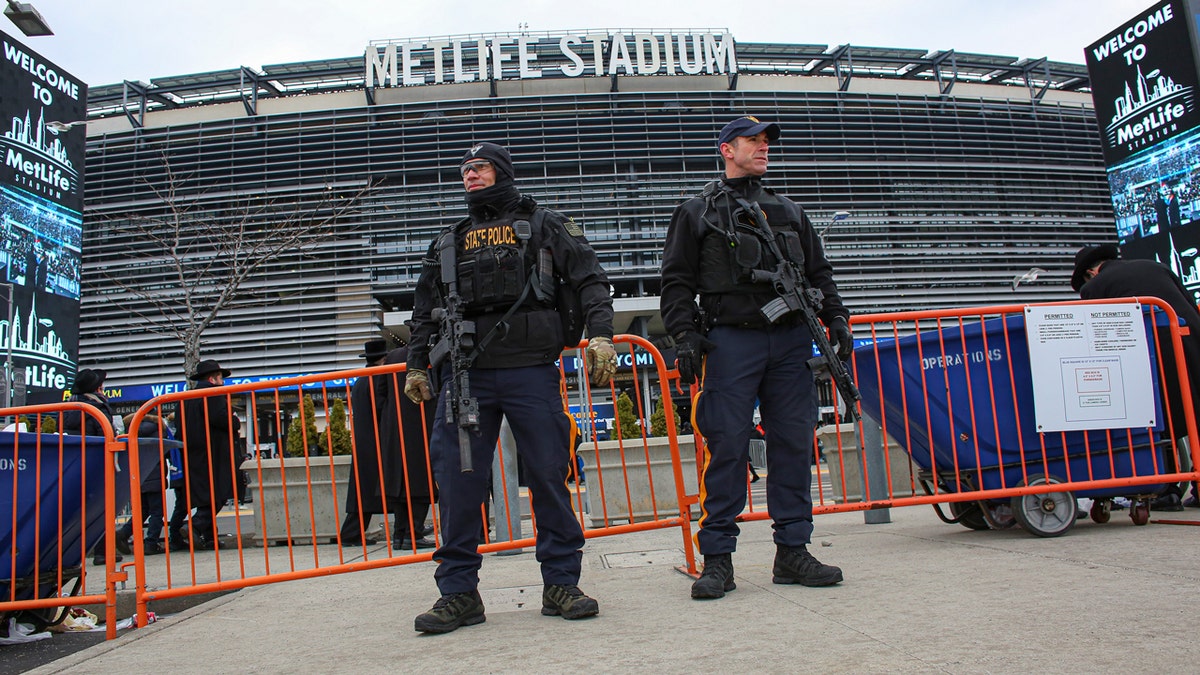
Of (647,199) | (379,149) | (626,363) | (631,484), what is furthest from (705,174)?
(631,484)

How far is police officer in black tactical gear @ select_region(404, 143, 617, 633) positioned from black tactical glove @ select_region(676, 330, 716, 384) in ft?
1.21

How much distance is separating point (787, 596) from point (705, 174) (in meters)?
24.1

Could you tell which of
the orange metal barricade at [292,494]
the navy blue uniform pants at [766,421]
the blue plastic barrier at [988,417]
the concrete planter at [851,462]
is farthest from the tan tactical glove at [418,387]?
the concrete planter at [851,462]

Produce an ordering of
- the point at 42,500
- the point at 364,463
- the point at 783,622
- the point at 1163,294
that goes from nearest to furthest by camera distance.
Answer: the point at 783,622 → the point at 42,500 → the point at 1163,294 → the point at 364,463

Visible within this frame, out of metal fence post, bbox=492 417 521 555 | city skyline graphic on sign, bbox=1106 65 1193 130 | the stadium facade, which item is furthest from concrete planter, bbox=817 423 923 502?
the stadium facade

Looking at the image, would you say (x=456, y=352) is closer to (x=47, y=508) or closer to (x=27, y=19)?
(x=47, y=508)

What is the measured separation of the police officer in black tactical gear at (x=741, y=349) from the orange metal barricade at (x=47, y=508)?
8.95ft

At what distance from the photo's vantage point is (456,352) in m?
2.99

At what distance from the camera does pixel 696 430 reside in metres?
3.88

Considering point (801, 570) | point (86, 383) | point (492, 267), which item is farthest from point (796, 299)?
point (86, 383)

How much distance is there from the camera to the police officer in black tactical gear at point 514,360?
9.81 feet

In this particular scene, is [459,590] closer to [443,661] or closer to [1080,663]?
[443,661]

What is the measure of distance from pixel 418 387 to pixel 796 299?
Answer: 158cm

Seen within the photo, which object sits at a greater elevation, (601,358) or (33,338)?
(33,338)
